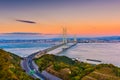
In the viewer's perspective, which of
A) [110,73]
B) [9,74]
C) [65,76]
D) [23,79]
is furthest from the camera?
[65,76]

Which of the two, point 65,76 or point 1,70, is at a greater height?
point 1,70

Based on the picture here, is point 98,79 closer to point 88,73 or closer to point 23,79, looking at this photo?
point 88,73

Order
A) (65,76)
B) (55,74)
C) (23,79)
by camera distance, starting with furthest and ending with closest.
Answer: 1. (55,74)
2. (65,76)
3. (23,79)

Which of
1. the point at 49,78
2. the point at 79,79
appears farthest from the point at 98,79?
the point at 49,78

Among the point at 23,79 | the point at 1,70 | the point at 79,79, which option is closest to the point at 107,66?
the point at 79,79

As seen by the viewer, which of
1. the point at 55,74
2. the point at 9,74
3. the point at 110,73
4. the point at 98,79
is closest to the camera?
the point at 9,74

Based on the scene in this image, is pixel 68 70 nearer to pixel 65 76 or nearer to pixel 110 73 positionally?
pixel 65 76

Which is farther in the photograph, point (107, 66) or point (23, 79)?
point (107, 66)

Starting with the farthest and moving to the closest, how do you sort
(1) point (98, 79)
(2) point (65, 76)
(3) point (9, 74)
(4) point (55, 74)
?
(4) point (55, 74)
(2) point (65, 76)
(1) point (98, 79)
(3) point (9, 74)

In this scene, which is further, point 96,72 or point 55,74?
point 55,74
